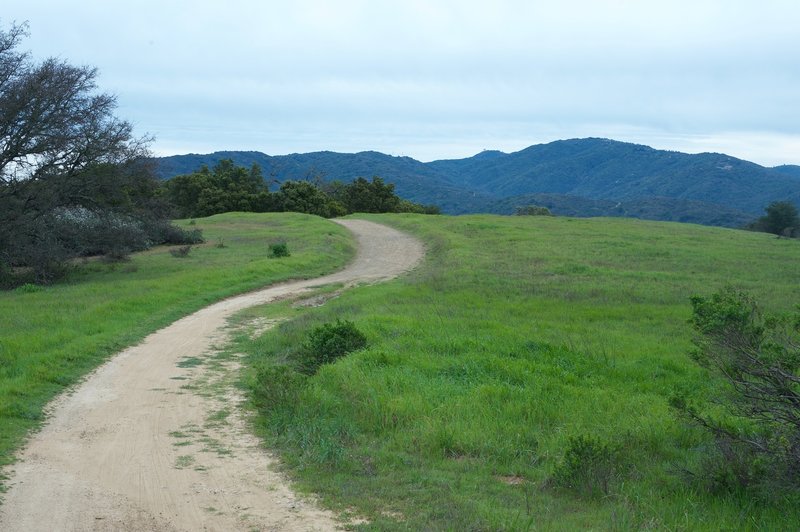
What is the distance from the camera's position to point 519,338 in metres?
12.0

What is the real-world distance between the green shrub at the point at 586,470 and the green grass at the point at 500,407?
0.03 metres

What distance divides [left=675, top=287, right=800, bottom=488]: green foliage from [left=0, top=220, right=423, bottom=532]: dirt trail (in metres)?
3.53

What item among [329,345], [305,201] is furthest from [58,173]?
[305,201]

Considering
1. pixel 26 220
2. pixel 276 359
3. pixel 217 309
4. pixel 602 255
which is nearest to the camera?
pixel 276 359

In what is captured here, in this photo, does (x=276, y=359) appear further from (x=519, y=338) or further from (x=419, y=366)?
(x=519, y=338)

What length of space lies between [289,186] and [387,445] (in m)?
57.1

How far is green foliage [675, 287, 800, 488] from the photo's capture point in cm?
578

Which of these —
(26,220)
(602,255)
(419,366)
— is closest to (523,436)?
(419,366)

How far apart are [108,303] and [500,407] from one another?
10139 millimetres

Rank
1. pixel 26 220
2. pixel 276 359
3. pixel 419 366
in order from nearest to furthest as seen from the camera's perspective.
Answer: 1. pixel 419 366
2. pixel 276 359
3. pixel 26 220

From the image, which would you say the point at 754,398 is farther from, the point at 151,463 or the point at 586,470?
the point at 151,463

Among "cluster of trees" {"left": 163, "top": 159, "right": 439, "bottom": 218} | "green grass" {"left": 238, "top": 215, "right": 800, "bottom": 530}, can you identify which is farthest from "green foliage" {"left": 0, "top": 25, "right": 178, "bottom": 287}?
"cluster of trees" {"left": 163, "top": 159, "right": 439, "bottom": 218}

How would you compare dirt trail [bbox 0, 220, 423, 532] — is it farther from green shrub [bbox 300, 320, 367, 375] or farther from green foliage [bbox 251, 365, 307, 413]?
green shrub [bbox 300, 320, 367, 375]

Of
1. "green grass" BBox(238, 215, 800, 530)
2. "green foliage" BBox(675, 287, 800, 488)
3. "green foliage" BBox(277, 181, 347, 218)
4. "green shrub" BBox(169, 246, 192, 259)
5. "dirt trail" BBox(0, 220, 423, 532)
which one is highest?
"green foliage" BBox(277, 181, 347, 218)
